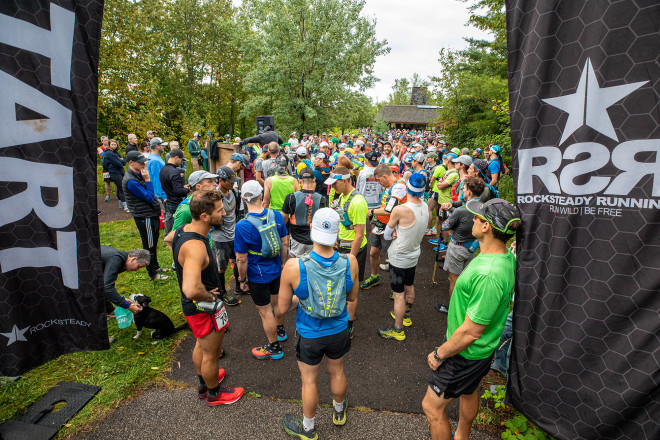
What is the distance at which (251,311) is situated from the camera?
4938 millimetres

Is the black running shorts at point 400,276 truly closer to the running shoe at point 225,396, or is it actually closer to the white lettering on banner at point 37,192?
the running shoe at point 225,396

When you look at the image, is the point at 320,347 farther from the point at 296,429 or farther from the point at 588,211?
the point at 588,211

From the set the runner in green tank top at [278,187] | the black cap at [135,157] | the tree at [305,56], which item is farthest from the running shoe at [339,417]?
the tree at [305,56]

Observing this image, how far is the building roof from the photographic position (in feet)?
195

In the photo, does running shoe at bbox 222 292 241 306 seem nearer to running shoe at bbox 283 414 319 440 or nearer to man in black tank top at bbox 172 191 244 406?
man in black tank top at bbox 172 191 244 406

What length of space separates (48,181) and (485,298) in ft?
8.97

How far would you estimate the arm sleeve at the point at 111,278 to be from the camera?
3369 millimetres

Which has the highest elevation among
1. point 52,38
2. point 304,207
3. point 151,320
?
point 52,38

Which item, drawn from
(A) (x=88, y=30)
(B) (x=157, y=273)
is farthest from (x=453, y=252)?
(B) (x=157, y=273)

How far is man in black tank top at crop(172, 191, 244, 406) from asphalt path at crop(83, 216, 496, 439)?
0.29 metres

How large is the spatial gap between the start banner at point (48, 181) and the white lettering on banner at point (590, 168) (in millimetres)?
2525

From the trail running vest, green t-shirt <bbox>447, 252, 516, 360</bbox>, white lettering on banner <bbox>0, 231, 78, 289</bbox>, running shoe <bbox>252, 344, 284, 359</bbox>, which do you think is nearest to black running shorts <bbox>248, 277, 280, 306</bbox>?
running shoe <bbox>252, 344, 284, 359</bbox>

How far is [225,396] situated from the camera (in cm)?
326

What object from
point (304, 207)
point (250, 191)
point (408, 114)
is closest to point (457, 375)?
point (250, 191)
